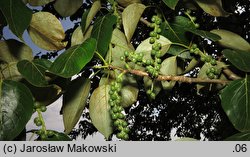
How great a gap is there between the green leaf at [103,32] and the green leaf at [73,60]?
136 millimetres

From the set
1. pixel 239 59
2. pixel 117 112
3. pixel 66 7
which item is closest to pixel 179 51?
pixel 239 59

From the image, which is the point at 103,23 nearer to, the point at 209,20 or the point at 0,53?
the point at 0,53

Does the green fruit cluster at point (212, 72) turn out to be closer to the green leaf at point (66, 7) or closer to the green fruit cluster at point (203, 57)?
the green fruit cluster at point (203, 57)

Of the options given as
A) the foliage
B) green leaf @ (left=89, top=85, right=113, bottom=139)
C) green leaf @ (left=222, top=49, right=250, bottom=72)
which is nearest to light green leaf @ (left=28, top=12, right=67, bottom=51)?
the foliage

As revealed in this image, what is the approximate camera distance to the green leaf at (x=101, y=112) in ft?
3.99

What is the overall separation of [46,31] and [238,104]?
762mm

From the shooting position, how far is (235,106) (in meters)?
1.09

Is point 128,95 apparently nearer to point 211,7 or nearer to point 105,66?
point 105,66

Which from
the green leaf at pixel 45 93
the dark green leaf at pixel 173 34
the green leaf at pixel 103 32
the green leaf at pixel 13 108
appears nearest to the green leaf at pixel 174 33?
the dark green leaf at pixel 173 34

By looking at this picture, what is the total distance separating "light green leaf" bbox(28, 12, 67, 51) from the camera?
132 cm

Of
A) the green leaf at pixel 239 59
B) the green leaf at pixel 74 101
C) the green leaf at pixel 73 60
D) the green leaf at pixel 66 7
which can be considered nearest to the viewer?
the green leaf at pixel 73 60

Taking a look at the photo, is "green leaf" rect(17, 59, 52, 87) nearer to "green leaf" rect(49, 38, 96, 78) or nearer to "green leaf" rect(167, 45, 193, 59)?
"green leaf" rect(49, 38, 96, 78)

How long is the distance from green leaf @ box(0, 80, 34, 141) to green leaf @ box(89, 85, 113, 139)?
31cm

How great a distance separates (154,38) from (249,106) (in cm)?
41
